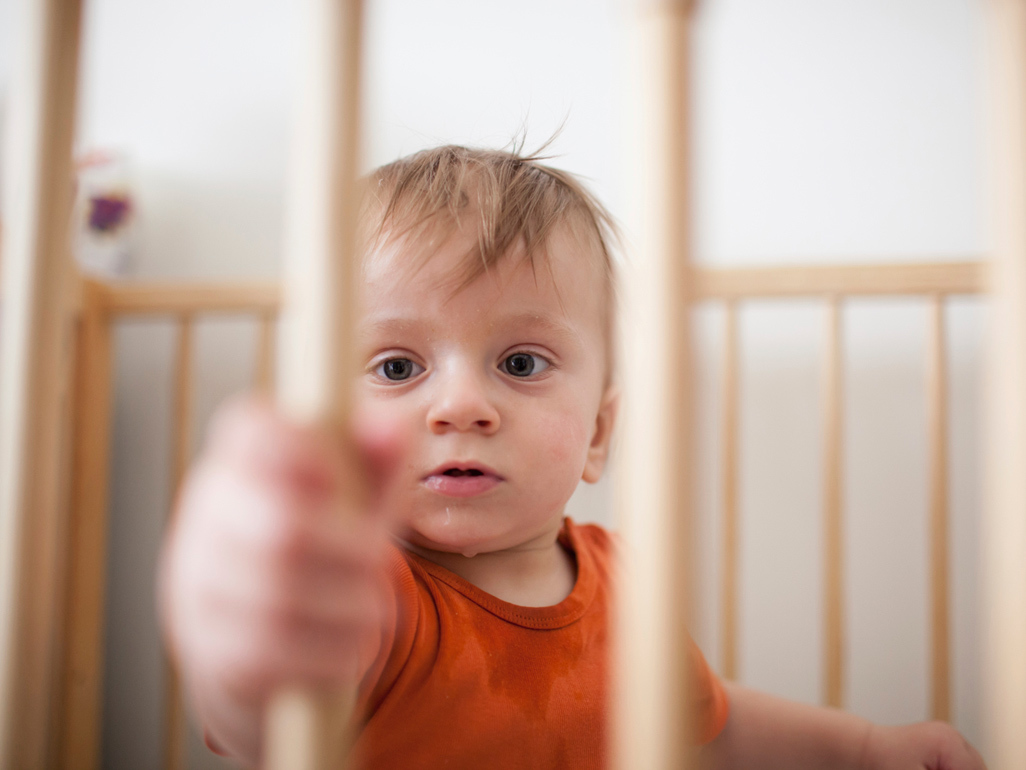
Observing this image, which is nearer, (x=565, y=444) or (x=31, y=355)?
(x=31, y=355)

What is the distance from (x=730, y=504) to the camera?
92 cm

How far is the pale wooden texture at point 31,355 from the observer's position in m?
0.29

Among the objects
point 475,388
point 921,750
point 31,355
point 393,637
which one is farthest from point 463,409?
point 921,750

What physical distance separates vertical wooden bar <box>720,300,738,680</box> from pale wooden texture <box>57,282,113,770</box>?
0.80 m

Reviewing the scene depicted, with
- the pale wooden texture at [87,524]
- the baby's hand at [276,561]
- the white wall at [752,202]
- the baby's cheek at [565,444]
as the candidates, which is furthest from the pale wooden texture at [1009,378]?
the pale wooden texture at [87,524]

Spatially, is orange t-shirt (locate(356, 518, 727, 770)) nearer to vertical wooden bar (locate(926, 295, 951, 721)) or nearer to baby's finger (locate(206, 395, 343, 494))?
baby's finger (locate(206, 395, 343, 494))

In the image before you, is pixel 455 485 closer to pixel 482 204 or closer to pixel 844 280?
pixel 482 204

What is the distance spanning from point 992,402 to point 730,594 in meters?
0.69

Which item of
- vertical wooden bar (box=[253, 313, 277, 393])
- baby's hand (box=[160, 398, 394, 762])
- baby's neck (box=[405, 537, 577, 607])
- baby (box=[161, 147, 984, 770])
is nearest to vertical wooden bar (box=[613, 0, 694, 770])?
baby's hand (box=[160, 398, 394, 762])

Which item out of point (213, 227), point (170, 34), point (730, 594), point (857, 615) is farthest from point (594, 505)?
point (170, 34)

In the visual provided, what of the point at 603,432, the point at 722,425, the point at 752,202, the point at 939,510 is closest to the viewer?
the point at 603,432

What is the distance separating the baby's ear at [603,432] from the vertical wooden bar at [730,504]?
0.26 m

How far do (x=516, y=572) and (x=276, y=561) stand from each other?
1.34 feet

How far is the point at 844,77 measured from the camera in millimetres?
1129
